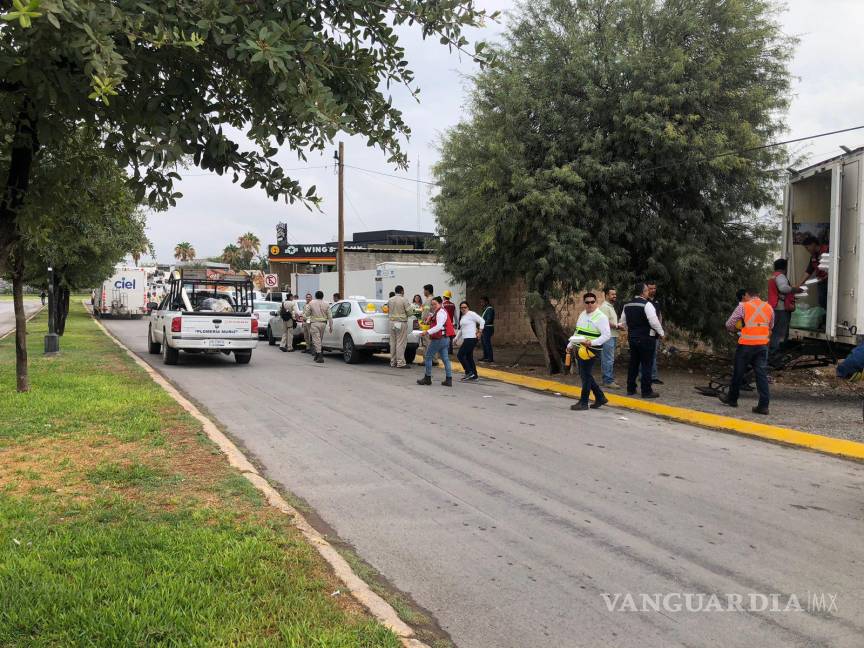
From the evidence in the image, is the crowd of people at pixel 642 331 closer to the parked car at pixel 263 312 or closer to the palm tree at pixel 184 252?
the parked car at pixel 263 312

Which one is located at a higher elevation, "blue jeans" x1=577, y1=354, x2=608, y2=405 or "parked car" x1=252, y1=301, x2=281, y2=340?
"parked car" x1=252, y1=301, x2=281, y2=340

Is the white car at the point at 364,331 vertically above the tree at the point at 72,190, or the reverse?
the tree at the point at 72,190

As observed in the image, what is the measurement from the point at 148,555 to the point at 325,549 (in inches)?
43.2

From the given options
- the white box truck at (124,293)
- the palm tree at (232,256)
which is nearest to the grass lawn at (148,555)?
the white box truck at (124,293)

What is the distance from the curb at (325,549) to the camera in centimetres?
366

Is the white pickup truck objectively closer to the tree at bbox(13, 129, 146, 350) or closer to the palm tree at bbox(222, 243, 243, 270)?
the tree at bbox(13, 129, 146, 350)

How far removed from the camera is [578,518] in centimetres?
556

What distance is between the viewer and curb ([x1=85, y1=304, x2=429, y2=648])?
3.66m

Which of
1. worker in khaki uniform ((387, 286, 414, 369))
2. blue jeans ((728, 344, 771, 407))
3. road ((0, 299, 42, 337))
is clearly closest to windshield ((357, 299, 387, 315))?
worker in khaki uniform ((387, 286, 414, 369))

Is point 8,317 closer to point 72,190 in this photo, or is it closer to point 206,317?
point 206,317

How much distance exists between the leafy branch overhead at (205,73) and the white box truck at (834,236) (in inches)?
305

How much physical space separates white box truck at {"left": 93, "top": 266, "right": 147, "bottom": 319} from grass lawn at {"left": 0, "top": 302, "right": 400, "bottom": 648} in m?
38.5

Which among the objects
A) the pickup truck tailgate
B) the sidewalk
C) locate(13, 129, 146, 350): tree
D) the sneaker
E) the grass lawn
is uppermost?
locate(13, 129, 146, 350): tree
